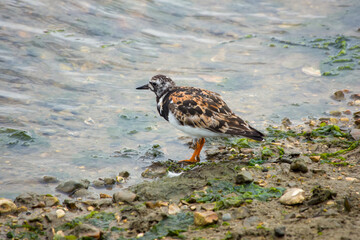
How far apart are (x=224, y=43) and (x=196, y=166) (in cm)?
517

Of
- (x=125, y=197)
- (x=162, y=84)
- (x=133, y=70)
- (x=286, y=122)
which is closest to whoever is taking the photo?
(x=125, y=197)

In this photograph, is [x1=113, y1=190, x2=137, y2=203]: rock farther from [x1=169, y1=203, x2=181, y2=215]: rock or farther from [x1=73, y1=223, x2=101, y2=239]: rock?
[x1=73, y1=223, x2=101, y2=239]: rock

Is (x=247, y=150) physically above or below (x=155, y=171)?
above

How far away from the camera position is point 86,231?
3250 mm

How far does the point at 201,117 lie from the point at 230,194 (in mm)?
1377

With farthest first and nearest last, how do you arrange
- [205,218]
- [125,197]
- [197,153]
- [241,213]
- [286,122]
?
[286,122], [197,153], [125,197], [241,213], [205,218]

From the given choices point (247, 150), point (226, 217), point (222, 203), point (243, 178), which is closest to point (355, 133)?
point (247, 150)

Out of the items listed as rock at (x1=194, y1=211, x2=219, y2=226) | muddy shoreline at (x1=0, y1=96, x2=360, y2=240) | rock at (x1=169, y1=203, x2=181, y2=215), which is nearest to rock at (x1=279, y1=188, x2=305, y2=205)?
muddy shoreline at (x1=0, y1=96, x2=360, y2=240)

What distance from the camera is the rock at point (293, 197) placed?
11.3 feet

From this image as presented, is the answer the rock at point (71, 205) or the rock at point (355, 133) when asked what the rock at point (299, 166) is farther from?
the rock at point (71, 205)

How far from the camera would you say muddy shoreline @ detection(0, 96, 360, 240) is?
10.0 ft

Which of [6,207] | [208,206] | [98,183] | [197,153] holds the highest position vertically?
[197,153]

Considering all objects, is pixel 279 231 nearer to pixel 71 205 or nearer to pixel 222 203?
pixel 222 203

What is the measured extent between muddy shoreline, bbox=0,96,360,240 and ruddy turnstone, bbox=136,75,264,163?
1.12 ft
